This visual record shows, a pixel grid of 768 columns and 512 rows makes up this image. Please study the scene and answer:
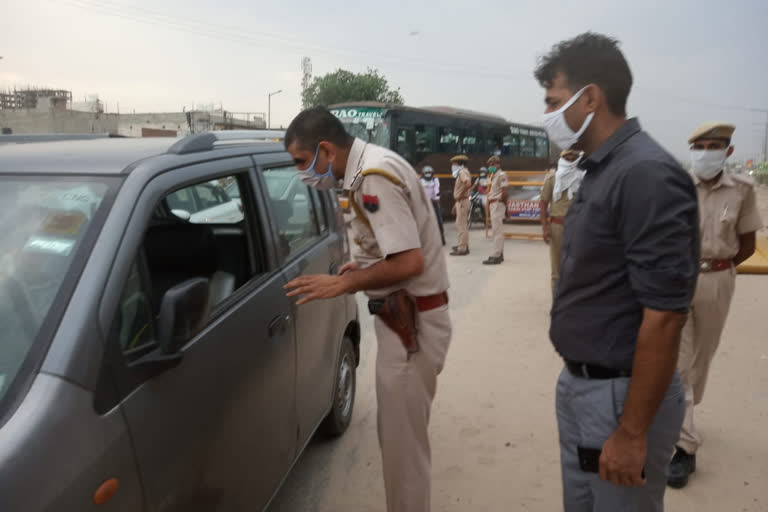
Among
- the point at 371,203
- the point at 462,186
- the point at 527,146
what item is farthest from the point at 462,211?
the point at 527,146

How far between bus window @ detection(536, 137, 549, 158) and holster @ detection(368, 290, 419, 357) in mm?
23154

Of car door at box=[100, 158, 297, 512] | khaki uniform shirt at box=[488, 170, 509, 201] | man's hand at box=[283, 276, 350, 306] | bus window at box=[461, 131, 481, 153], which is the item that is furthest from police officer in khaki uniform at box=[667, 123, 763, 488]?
bus window at box=[461, 131, 481, 153]

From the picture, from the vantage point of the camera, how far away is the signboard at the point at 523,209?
43.4ft

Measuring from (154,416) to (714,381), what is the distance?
423cm

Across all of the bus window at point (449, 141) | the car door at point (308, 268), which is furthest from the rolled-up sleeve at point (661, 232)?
the bus window at point (449, 141)

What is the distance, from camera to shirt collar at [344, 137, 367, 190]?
7.38 feet

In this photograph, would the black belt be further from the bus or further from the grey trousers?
the bus

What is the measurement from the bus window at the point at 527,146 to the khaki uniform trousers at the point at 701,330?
2017 cm

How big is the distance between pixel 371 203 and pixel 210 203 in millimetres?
1255

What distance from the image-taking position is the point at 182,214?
288 cm

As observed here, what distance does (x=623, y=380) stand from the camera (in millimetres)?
1522

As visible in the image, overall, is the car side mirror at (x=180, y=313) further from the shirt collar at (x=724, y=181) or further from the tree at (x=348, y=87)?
the tree at (x=348, y=87)

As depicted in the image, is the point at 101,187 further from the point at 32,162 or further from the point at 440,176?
the point at 440,176

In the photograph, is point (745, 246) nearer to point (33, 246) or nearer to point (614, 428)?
point (614, 428)
